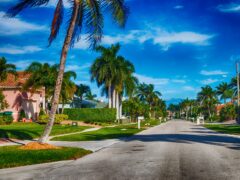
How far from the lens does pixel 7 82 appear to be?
165ft

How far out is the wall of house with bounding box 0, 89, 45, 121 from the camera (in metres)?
48.9

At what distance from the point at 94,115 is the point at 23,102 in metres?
16.1

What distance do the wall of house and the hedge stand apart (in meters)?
10.6

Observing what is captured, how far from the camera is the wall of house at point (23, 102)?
48.9m

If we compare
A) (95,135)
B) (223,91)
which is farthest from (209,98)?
(95,135)

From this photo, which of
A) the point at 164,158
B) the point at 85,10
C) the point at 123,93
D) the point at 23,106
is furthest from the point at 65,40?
the point at 123,93

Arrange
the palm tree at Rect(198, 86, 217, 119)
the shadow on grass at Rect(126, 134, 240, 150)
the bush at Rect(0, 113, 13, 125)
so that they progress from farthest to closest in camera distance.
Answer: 1. the palm tree at Rect(198, 86, 217, 119)
2. the bush at Rect(0, 113, 13, 125)
3. the shadow on grass at Rect(126, 134, 240, 150)

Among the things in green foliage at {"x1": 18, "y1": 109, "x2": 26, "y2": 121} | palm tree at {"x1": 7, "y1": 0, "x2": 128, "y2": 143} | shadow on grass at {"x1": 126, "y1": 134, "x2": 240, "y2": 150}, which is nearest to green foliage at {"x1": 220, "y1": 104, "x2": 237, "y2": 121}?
green foliage at {"x1": 18, "y1": 109, "x2": 26, "y2": 121}

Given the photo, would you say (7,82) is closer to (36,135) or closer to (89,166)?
(36,135)

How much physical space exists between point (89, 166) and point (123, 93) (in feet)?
189

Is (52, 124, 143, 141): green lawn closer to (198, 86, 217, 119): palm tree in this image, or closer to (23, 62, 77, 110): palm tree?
(23, 62, 77, 110): palm tree

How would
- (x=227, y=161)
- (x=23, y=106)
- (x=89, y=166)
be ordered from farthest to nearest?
(x=23, y=106) → (x=227, y=161) → (x=89, y=166)

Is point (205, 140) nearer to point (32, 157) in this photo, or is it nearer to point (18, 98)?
point (32, 157)

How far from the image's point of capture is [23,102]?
50094mm
